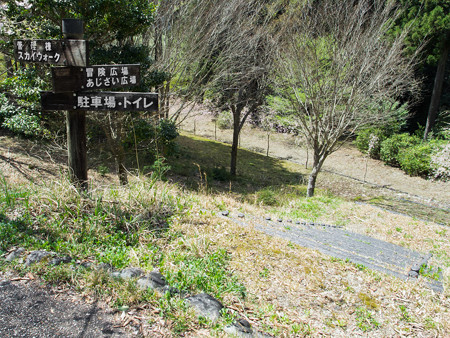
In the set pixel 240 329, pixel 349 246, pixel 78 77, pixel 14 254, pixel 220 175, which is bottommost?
pixel 220 175

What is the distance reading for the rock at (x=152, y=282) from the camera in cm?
300

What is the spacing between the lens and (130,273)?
3145 millimetres

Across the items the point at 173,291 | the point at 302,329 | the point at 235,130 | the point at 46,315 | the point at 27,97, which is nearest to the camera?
the point at 46,315

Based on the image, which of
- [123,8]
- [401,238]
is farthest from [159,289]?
[123,8]

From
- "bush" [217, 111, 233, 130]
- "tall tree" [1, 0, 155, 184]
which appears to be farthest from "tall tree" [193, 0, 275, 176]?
"bush" [217, 111, 233, 130]

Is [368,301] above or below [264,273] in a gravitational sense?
below

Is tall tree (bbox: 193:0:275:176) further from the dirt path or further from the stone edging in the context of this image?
the stone edging

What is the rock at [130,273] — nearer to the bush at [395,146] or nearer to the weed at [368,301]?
the weed at [368,301]

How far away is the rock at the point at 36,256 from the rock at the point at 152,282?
3.23 feet

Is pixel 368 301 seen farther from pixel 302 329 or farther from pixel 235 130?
pixel 235 130

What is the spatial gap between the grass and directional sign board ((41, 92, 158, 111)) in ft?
3.28

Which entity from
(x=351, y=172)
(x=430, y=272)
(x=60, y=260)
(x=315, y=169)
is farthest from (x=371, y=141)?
(x=60, y=260)

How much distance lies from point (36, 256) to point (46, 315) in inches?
30.4

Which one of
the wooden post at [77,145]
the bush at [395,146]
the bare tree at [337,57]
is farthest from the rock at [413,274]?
the bush at [395,146]
